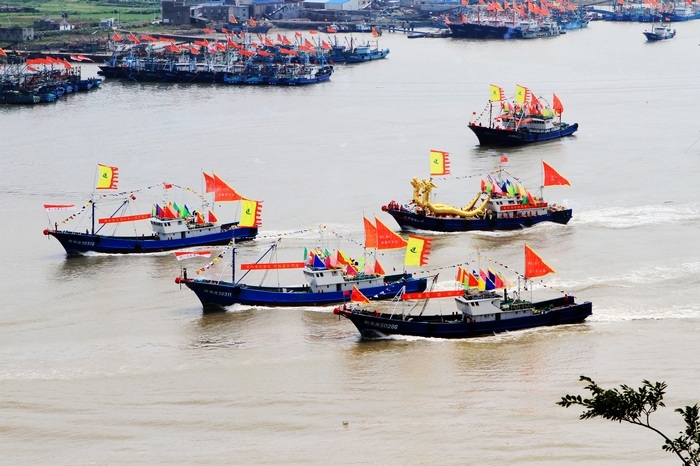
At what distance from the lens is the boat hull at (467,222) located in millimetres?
44781

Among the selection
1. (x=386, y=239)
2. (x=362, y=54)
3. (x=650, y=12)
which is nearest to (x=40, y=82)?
(x=362, y=54)

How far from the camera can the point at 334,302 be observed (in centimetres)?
3659

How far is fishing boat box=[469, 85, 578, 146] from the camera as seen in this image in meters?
61.8

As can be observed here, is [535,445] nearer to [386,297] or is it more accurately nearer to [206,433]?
[206,433]

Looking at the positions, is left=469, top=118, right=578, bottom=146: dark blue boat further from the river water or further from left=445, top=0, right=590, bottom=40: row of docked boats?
Answer: left=445, top=0, right=590, bottom=40: row of docked boats

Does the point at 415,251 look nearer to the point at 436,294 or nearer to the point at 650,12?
the point at 436,294

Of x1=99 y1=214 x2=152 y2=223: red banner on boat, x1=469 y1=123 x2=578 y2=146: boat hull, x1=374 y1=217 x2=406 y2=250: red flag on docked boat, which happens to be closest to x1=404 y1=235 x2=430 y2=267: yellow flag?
x1=374 y1=217 x2=406 y2=250: red flag on docked boat

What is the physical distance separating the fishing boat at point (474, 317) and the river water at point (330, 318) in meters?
0.41

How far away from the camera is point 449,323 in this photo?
33.7 metres

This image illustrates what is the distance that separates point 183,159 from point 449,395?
2960cm

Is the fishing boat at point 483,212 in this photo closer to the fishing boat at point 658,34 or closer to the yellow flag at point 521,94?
the yellow flag at point 521,94

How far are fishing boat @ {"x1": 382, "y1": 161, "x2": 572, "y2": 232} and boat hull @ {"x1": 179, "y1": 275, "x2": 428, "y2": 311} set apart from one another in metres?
8.19

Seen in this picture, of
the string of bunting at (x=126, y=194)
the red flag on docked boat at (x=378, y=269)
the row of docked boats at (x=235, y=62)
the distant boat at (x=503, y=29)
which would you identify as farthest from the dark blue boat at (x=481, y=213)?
the distant boat at (x=503, y=29)

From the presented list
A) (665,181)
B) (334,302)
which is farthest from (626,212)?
(334,302)
